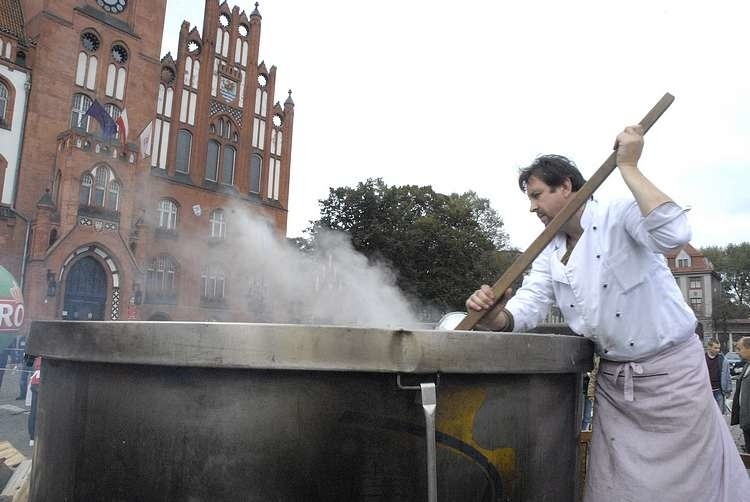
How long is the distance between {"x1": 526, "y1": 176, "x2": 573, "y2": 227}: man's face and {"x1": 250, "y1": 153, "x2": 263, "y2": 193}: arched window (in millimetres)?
25765

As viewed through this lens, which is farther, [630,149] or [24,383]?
[24,383]

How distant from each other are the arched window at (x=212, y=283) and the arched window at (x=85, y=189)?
6.14 m

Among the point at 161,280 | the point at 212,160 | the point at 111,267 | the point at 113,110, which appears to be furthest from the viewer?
the point at 212,160

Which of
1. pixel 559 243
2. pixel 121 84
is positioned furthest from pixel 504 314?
pixel 121 84

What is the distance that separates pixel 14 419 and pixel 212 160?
19015 mm

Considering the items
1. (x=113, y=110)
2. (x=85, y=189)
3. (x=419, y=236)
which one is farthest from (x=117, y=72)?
(x=419, y=236)

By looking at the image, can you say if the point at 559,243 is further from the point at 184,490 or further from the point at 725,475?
the point at 184,490

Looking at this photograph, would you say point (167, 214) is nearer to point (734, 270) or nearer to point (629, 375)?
point (629, 375)

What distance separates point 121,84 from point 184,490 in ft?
77.2

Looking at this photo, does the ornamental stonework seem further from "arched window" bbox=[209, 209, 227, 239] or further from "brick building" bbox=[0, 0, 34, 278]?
"brick building" bbox=[0, 0, 34, 278]

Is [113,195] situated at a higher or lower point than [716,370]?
higher

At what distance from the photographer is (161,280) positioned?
22.7 metres

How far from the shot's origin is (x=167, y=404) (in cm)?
128

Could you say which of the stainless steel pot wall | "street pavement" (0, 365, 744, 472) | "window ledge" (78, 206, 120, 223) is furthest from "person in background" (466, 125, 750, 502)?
"window ledge" (78, 206, 120, 223)
